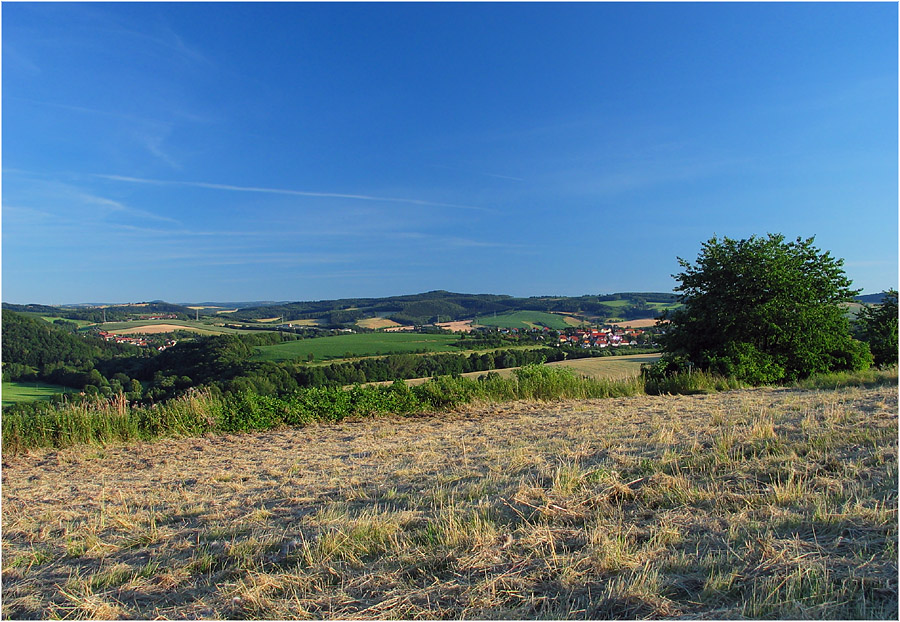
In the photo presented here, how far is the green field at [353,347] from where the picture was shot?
105ft

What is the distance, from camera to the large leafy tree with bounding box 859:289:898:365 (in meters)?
20.7

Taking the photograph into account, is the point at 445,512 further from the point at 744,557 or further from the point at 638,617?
the point at 744,557

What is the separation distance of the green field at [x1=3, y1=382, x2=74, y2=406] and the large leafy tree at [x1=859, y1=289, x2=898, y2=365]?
3313cm

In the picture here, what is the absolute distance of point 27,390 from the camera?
1847 cm

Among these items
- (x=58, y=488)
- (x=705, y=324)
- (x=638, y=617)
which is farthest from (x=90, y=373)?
(x=705, y=324)

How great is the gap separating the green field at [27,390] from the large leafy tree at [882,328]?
3313cm

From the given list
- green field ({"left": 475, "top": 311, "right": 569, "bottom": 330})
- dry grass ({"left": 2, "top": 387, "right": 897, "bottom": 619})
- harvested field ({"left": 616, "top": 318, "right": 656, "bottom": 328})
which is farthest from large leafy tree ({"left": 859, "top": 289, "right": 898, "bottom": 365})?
green field ({"left": 475, "top": 311, "right": 569, "bottom": 330})

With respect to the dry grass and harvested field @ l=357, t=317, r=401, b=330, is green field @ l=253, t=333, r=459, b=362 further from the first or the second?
the dry grass

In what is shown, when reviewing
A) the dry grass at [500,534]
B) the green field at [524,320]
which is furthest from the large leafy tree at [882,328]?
the green field at [524,320]

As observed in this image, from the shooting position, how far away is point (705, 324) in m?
18.8

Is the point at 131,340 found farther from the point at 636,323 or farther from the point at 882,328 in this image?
the point at 636,323

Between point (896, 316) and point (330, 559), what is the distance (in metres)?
28.4

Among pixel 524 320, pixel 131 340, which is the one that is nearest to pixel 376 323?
pixel 524 320

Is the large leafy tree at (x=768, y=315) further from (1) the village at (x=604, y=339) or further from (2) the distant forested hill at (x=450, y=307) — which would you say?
(2) the distant forested hill at (x=450, y=307)
